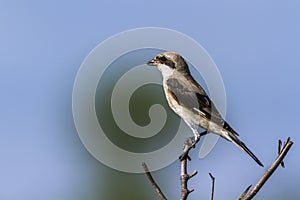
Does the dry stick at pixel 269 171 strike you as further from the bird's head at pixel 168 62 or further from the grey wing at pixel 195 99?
the bird's head at pixel 168 62

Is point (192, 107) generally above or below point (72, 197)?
below

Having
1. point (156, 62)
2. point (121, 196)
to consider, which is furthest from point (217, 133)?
point (121, 196)

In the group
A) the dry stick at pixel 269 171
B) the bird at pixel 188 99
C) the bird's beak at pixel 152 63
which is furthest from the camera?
the bird's beak at pixel 152 63

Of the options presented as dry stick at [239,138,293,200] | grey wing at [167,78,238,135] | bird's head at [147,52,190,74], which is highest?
bird's head at [147,52,190,74]

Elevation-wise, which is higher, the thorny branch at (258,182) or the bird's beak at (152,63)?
the bird's beak at (152,63)

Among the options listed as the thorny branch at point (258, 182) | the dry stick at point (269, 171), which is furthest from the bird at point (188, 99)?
the dry stick at point (269, 171)

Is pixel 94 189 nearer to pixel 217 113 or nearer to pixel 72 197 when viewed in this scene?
pixel 72 197

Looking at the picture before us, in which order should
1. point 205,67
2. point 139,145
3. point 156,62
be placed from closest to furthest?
point 205,67 < point 156,62 < point 139,145

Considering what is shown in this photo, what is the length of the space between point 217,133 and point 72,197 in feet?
41.0

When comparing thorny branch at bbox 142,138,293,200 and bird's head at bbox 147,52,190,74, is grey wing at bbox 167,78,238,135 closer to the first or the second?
bird's head at bbox 147,52,190,74

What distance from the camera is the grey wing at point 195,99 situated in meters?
5.95

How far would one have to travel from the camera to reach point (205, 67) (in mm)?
4273

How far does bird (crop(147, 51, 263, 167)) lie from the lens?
19.3 feet

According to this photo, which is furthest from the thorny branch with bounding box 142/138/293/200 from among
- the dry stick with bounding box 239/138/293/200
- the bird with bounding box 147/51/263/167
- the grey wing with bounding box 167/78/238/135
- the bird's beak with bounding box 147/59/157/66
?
the bird's beak with bounding box 147/59/157/66
